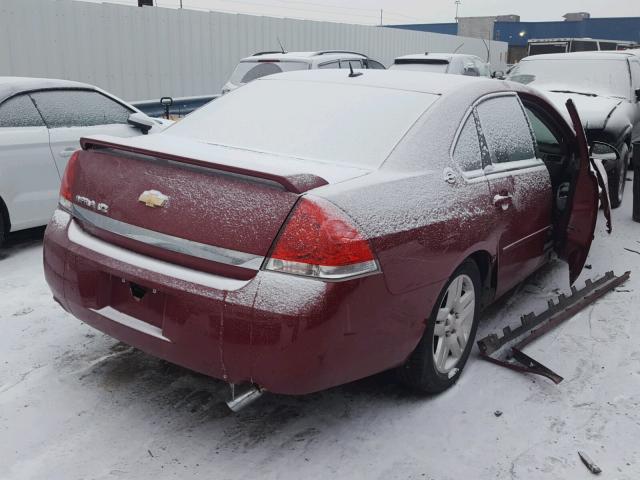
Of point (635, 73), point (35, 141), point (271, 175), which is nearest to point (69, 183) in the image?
point (271, 175)

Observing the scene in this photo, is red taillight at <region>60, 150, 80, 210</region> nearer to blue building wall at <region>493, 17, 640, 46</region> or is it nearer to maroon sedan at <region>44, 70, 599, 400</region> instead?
maroon sedan at <region>44, 70, 599, 400</region>

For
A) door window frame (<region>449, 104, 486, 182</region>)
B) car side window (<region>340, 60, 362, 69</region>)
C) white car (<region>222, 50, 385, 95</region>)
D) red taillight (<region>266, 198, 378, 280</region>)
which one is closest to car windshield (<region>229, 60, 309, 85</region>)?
white car (<region>222, 50, 385, 95</region>)

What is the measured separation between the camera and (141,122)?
6.08m

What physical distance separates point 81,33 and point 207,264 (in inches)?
392

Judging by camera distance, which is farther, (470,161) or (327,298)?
(470,161)

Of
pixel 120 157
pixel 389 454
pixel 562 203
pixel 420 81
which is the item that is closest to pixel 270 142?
pixel 120 157

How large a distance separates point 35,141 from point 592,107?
632cm

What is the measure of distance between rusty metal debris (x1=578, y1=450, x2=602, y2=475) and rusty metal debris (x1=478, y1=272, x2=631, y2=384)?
2.00 feet

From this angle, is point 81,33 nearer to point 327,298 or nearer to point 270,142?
point 270,142

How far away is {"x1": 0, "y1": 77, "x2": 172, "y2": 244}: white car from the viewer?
5.16m

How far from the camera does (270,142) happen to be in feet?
10.6

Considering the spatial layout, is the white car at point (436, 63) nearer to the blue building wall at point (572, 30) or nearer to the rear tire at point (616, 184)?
the rear tire at point (616, 184)

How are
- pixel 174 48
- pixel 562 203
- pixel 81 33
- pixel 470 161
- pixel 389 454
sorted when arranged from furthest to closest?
pixel 174 48 < pixel 81 33 < pixel 562 203 < pixel 470 161 < pixel 389 454

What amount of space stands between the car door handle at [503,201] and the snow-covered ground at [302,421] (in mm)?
922
